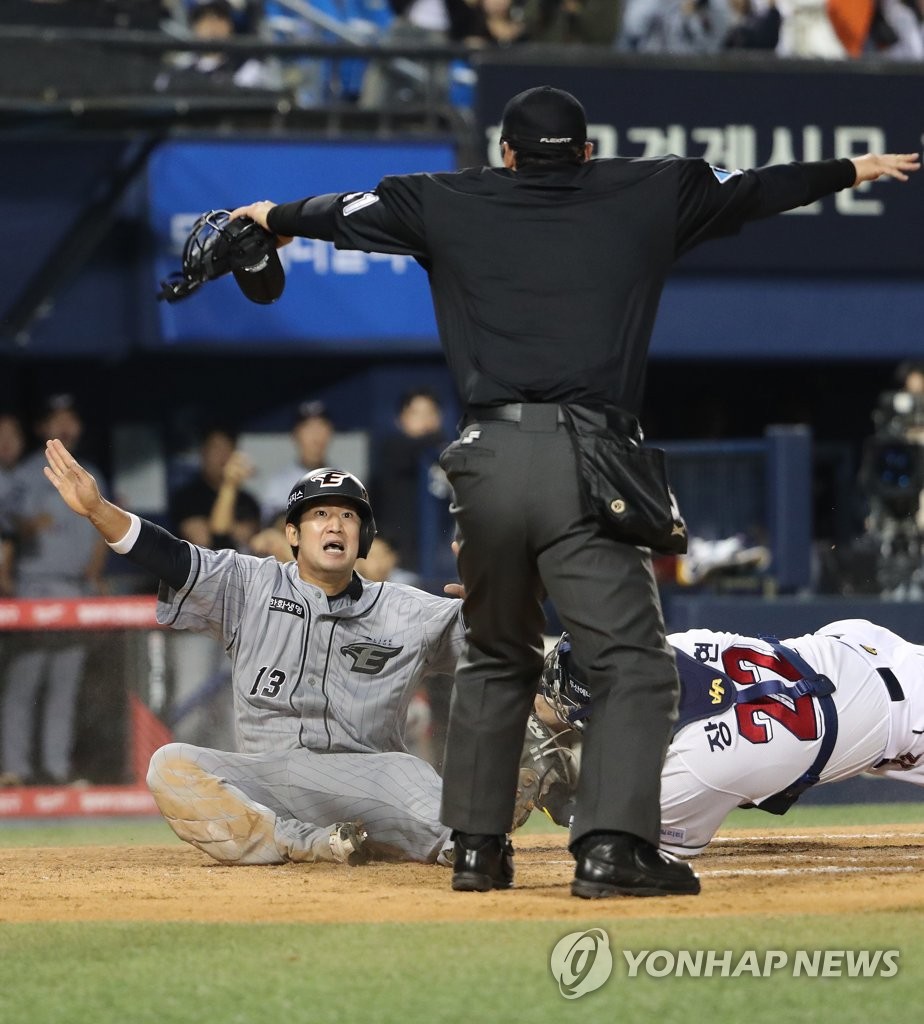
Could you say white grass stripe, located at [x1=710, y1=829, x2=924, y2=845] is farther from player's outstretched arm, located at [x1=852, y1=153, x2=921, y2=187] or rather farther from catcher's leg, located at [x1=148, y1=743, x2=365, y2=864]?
player's outstretched arm, located at [x1=852, y1=153, x2=921, y2=187]

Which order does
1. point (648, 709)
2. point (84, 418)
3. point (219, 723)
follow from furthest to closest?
point (84, 418) < point (219, 723) < point (648, 709)

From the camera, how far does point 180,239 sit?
12.5 m

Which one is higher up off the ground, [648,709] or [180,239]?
[180,239]

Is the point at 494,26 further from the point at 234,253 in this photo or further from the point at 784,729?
the point at 784,729

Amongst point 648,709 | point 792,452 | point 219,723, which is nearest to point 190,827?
→ point 648,709

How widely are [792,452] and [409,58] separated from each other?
360 centimetres

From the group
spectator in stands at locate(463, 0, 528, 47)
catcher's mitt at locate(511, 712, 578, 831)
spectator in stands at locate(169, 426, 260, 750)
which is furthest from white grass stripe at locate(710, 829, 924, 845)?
spectator in stands at locate(463, 0, 528, 47)

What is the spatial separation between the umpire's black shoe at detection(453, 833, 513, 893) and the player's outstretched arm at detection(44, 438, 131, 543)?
62.2 inches

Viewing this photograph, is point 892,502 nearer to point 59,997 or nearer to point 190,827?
point 190,827

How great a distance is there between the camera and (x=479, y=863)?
512 cm

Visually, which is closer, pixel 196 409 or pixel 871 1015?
pixel 871 1015

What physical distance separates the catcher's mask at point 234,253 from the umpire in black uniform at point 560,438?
504mm

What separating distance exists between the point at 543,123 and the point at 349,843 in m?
2.39

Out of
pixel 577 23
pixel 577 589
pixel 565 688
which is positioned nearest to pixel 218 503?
pixel 577 23
